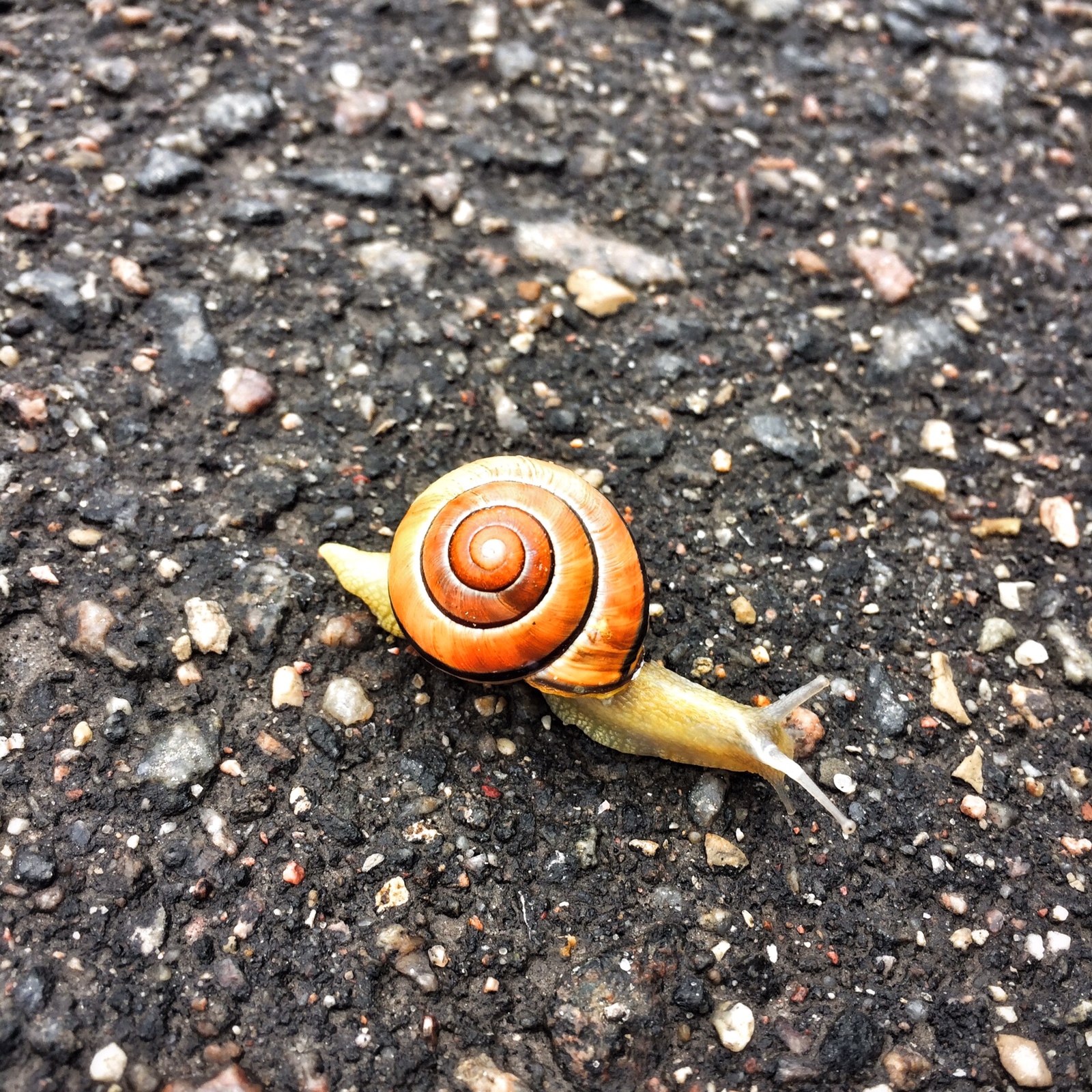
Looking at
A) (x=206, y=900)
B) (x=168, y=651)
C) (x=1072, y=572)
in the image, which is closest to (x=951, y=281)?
(x=1072, y=572)

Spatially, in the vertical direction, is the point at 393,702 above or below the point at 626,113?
below

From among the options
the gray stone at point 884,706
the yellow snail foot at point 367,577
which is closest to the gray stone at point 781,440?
the gray stone at point 884,706

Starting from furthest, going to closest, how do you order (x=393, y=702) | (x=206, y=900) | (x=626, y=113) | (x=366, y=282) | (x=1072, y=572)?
1. (x=626, y=113)
2. (x=366, y=282)
3. (x=1072, y=572)
4. (x=393, y=702)
5. (x=206, y=900)

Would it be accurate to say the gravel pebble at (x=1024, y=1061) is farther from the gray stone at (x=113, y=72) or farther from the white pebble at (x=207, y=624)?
the gray stone at (x=113, y=72)

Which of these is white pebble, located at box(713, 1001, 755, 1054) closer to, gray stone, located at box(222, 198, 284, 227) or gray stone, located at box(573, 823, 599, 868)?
gray stone, located at box(573, 823, 599, 868)

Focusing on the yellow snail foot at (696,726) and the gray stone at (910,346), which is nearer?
the yellow snail foot at (696,726)

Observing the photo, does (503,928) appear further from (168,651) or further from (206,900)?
(168,651)

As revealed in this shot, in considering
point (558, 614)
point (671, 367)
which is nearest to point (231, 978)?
point (558, 614)
